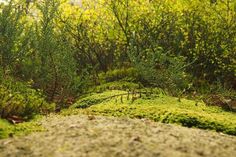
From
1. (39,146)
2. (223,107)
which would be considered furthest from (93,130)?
(223,107)

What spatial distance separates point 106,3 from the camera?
1258 cm

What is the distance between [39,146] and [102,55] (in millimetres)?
10242

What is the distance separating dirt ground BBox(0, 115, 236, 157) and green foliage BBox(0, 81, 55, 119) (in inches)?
45.4

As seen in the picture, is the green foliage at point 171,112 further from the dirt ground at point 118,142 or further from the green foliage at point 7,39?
the green foliage at point 7,39

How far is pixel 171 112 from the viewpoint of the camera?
19.1ft

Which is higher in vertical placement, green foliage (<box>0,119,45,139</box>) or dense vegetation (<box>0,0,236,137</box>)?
dense vegetation (<box>0,0,236,137</box>)

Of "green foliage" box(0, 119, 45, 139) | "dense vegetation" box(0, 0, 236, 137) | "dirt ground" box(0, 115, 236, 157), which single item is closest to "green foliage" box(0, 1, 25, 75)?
"dense vegetation" box(0, 0, 236, 137)

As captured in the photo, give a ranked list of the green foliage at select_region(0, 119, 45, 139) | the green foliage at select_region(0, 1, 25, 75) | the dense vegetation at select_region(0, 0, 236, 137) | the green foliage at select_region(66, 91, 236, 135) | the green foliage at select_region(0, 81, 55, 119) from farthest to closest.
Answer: the dense vegetation at select_region(0, 0, 236, 137) → the green foliage at select_region(0, 1, 25, 75) → the green foliage at select_region(0, 81, 55, 119) → the green foliage at select_region(66, 91, 236, 135) → the green foliage at select_region(0, 119, 45, 139)

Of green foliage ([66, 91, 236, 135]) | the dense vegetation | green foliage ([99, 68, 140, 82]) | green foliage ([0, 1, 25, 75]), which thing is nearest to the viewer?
green foliage ([66, 91, 236, 135])

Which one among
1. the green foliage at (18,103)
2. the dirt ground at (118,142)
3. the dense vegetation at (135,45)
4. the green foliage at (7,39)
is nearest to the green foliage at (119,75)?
the dense vegetation at (135,45)

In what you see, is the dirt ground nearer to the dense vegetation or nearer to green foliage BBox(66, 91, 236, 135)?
green foliage BBox(66, 91, 236, 135)

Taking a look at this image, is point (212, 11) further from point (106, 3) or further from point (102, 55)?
point (102, 55)

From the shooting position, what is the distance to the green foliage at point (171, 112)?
18.0 ft

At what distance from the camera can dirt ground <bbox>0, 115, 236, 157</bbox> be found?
3.57m
